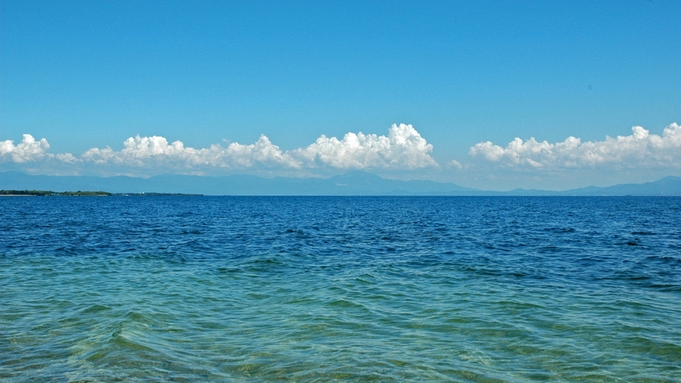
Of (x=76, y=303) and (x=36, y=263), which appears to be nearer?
(x=76, y=303)

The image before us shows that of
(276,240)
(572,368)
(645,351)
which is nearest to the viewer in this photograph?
(572,368)

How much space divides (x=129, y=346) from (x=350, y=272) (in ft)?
44.8

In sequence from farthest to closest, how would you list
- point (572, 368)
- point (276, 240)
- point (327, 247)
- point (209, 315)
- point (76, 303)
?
point (276, 240), point (327, 247), point (76, 303), point (209, 315), point (572, 368)

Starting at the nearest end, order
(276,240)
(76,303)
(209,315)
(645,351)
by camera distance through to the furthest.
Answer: (645,351), (209,315), (76,303), (276,240)

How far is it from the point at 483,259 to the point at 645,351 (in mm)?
16589

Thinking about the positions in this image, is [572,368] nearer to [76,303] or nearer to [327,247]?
[76,303]

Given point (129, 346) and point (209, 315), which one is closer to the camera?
point (129, 346)

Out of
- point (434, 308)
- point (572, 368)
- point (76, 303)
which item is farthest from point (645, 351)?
point (76, 303)

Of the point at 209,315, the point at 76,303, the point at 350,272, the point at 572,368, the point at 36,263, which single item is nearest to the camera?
the point at 572,368

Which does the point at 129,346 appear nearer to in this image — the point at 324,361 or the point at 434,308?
the point at 324,361

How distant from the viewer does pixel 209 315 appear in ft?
55.0

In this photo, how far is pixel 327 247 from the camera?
36906 millimetres

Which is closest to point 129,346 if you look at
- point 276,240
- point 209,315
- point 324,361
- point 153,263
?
point 209,315

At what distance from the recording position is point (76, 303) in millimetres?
18172
